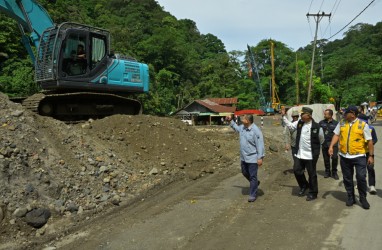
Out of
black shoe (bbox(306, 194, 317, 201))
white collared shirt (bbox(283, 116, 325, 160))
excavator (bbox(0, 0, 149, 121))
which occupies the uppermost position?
excavator (bbox(0, 0, 149, 121))

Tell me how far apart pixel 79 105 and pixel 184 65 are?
184ft

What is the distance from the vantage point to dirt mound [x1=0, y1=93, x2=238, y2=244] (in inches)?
253

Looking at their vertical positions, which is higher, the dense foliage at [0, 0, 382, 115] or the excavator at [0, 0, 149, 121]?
the dense foliage at [0, 0, 382, 115]

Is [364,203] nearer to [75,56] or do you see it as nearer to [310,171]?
[310,171]

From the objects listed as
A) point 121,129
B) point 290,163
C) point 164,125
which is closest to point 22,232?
point 121,129

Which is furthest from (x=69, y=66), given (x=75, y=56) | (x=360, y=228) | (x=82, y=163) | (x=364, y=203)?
(x=360, y=228)

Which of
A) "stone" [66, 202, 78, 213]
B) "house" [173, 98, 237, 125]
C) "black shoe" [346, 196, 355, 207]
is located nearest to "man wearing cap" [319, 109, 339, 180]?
"black shoe" [346, 196, 355, 207]

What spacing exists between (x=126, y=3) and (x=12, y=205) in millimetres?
87864

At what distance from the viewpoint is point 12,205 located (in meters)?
6.15

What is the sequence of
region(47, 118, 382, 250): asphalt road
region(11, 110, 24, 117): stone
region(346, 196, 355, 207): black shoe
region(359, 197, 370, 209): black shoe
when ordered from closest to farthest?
region(47, 118, 382, 250): asphalt road, region(359, 197, 370, 209): black shoe, region(346, 196, 355, 207): black shoe, region(11, 110, 24, 117): stone

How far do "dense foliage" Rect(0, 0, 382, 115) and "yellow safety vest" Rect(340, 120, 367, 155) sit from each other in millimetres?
22695

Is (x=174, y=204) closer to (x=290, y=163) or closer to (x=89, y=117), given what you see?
(x=290, y=163)

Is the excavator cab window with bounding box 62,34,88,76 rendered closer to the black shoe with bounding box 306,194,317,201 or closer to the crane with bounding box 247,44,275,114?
the black shoe with bounding box 306,194,317,201

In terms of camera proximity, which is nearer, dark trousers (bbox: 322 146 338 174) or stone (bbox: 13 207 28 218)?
stone (bbox: 13 207 28 218)
